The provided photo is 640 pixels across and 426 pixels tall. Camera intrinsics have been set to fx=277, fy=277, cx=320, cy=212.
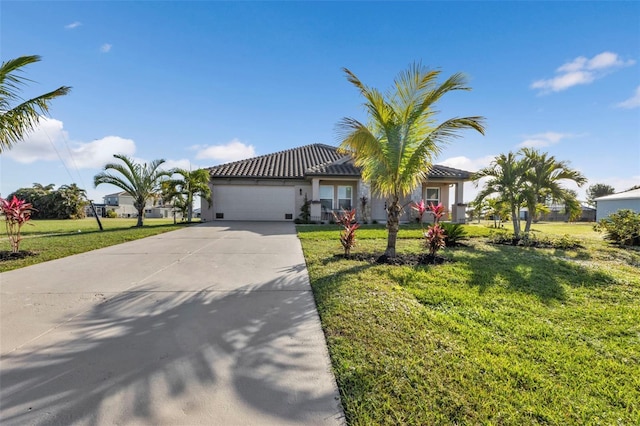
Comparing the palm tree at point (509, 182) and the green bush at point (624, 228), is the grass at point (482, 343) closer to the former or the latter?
the palm tree at point (509, 182)

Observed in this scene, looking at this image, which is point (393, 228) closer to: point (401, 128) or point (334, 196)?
point (401, 128)

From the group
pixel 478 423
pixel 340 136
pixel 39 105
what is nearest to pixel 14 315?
pixel 478 423

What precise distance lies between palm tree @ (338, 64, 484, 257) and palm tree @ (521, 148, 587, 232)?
5.60 metres

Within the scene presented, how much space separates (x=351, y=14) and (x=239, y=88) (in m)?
6.85

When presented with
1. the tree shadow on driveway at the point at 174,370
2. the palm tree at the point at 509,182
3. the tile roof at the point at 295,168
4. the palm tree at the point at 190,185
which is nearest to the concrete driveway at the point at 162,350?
the tree shadow on driveway at the point at 174,370

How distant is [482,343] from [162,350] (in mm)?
3711

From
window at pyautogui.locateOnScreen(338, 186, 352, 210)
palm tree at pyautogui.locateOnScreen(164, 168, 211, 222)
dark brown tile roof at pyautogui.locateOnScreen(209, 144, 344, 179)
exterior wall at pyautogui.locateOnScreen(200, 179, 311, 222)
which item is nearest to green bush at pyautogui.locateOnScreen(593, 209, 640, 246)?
window at pyautogui.locateOnScreen(338, 186, 352, 210)

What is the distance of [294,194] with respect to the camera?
64.8 ft

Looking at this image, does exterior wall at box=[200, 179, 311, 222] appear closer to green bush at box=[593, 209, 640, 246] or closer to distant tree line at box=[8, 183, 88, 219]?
green bush at box=[593, 209, 640, 246]

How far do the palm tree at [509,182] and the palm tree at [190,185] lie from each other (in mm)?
15539

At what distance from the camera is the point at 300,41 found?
40.0ft

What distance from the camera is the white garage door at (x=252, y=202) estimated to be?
19.7 meters

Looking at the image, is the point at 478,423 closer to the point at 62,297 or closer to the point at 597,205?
the point at 62,297

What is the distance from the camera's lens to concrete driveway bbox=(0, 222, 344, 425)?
7.33 ft
